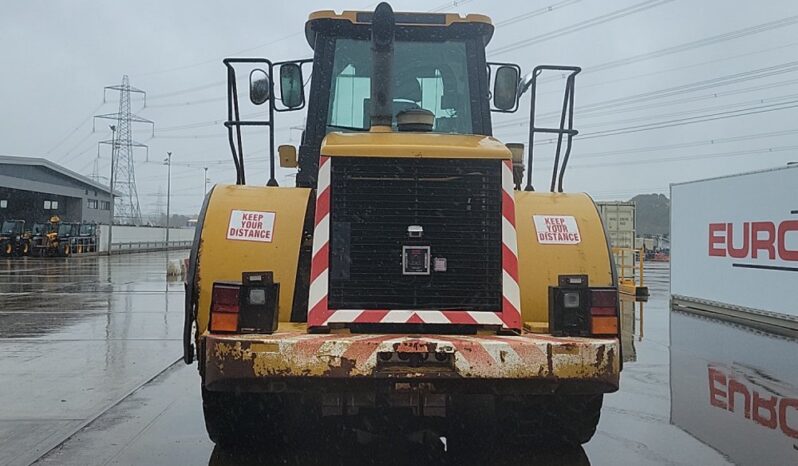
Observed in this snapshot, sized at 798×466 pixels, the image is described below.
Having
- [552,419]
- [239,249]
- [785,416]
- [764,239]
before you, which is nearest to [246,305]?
[239,249]

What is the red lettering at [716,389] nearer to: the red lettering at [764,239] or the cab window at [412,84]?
the cab window at [412,84]

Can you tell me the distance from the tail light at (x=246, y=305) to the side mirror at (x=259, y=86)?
174cm

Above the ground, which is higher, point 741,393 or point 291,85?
point 291,85

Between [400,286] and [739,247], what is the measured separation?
11.4 meters

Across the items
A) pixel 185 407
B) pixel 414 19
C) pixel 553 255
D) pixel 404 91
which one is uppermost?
pixel 414 19

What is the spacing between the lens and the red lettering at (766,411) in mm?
6145

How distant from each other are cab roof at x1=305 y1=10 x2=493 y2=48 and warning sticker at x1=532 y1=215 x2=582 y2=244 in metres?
1.61

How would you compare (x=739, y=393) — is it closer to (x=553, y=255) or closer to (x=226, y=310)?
(x=553, y=255)

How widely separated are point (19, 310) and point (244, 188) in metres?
12.0

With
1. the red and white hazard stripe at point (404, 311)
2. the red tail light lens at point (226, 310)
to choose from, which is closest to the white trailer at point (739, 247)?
the red and white hazard stripe at point (404, 311)

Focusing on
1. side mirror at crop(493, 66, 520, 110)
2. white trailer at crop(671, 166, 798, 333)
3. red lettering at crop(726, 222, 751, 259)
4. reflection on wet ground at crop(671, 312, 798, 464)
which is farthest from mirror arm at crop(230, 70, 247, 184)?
red lettering at crop(726, 222, 751, 259)

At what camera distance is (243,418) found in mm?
5098

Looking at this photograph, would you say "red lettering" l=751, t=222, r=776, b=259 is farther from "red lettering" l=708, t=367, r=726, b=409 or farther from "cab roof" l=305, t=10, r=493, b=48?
"cab roof" l=305, t=10, r=493, b=48

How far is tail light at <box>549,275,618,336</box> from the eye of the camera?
14.4 feet
